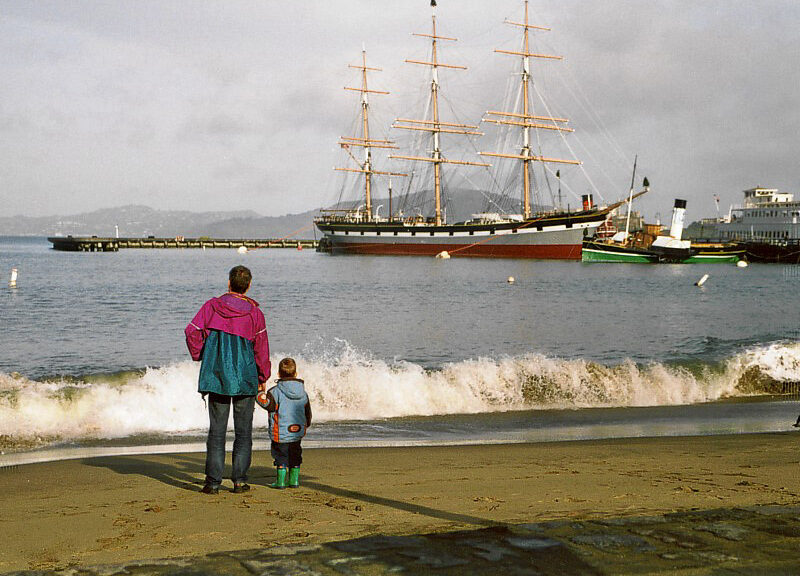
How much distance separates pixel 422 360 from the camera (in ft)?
66.5

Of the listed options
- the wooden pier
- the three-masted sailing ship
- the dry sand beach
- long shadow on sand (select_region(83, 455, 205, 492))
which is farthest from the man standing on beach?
the wooden pier

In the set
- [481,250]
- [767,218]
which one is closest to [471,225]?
[481,250]

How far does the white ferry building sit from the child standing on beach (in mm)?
121700

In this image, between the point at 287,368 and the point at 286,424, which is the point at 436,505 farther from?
the point at 287,368

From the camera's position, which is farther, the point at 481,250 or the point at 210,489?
the point at 481,250

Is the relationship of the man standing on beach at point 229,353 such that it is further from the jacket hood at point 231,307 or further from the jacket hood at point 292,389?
the jacket hood at point 292,389

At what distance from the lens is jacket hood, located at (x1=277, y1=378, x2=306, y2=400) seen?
6.51m

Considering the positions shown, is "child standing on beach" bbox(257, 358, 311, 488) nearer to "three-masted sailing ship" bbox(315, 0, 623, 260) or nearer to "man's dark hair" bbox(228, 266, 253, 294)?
"man's dark hair" bbox(228, 266, 253, 294)

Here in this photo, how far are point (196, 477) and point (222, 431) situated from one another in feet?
3.75

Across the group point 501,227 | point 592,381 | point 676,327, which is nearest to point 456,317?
point 676,327

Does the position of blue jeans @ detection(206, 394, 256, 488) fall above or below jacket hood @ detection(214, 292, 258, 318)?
below

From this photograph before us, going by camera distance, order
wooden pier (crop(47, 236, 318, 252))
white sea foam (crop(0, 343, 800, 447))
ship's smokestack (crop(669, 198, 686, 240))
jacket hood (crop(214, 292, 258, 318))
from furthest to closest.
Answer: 1. wooden pier (crop(47, 236, 318, 252))
2. ship's smokestack (crop(669, 198, 686, 240))
3. white sea foam (crop(0, 343, 800, 447))
4. jacket hood (crop(214, 292, 258, 318))

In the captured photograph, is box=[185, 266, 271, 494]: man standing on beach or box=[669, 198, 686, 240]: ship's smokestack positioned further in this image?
box=[669, 198, 686, 240]: ship's smokestack

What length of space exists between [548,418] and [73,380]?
30.5ft
